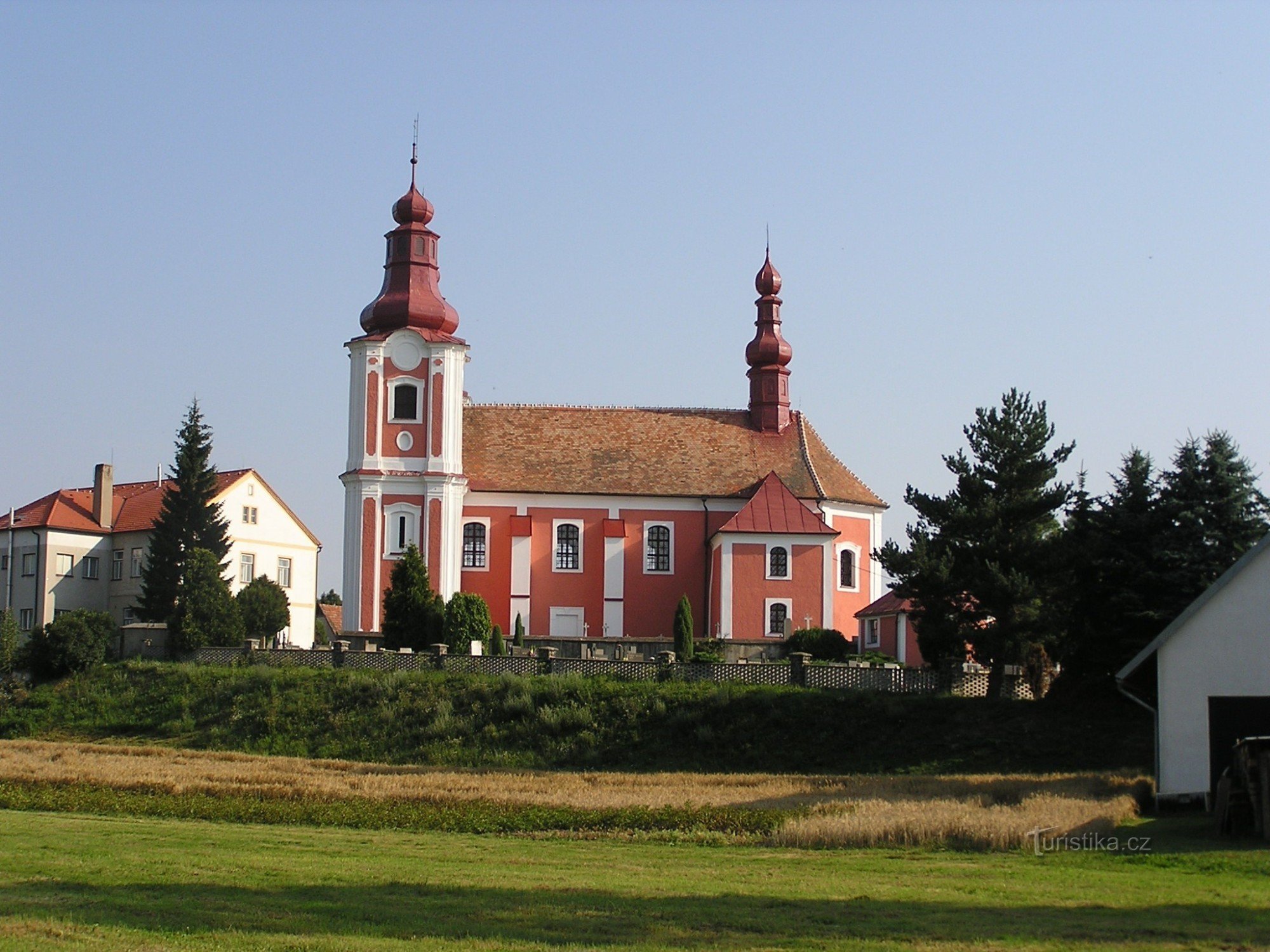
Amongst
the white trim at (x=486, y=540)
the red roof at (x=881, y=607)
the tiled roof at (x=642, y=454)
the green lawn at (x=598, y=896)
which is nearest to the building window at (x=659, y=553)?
the tiled roof at (x=642, y=454)

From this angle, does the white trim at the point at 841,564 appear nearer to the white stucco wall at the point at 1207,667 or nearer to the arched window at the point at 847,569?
the arched window at the point at 847,569

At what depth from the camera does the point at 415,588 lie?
4359cm

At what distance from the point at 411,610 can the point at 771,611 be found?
1195 centimetres

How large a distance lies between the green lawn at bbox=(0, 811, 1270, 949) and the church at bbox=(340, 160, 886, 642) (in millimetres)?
30044

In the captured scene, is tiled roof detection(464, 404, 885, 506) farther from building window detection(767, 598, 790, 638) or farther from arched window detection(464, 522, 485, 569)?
building window detection(767, 598, 790, 638)

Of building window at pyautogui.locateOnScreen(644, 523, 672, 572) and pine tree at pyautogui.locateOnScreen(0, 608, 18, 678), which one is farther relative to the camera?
building window at pyautogui.locateOnScreen(644, 523, 672, 572)

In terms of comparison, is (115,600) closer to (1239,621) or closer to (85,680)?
(85,680)

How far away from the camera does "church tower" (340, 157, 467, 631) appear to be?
48719 millimetres

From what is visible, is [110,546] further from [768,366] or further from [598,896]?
[598,896]

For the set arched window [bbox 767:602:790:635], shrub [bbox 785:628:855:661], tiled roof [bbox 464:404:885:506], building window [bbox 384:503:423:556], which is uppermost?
tiled roof [bbox 464:404:885:506]

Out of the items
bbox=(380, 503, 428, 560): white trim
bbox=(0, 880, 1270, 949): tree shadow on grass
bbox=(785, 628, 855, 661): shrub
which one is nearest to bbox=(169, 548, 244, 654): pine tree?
bbox=(380, 503, 428, 560): white trim

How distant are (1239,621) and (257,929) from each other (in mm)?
16650

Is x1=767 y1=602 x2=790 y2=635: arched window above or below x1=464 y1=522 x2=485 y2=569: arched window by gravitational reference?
below

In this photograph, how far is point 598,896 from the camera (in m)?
13.2
